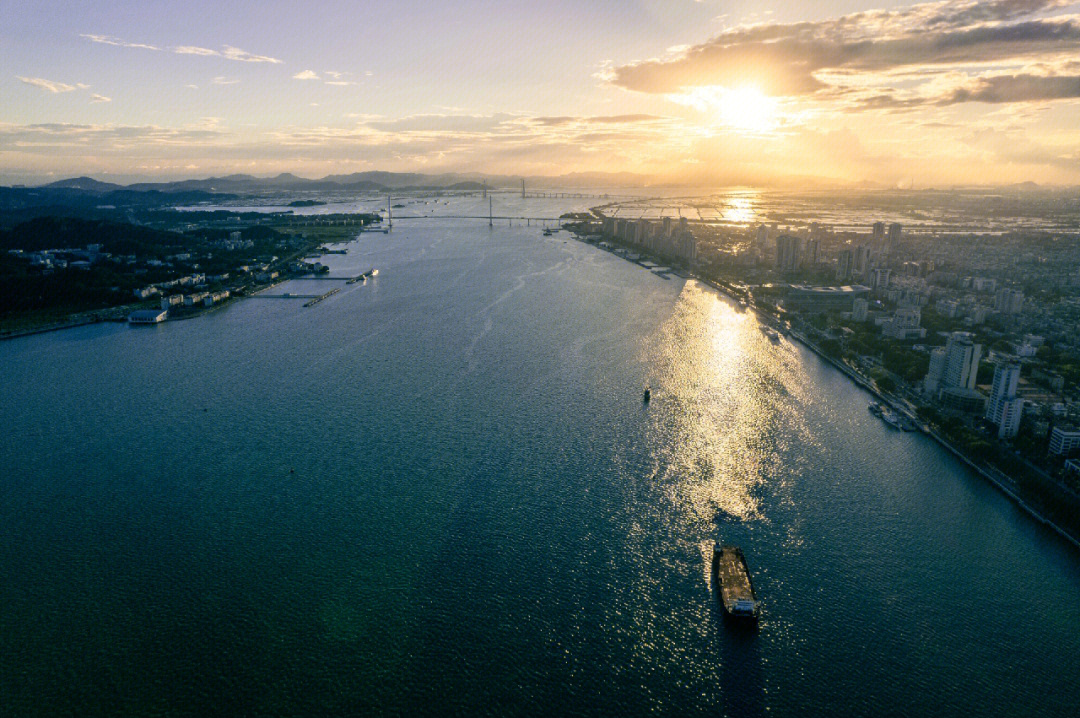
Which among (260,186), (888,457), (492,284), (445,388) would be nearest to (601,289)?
(492,284)

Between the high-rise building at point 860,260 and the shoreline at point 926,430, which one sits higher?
the high-rise building at point 860,260

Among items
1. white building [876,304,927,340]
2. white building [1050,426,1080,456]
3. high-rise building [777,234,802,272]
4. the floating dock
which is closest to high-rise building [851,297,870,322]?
white building [876,304,927,340]

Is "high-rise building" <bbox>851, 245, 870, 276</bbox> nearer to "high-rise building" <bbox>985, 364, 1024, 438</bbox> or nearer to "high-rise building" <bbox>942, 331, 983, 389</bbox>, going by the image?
"high-rise building" <bbox>942, 331, 983, 389</bbox>

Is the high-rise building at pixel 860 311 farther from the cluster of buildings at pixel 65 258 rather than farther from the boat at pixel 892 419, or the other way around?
the cluster of buildings at pixel 65 258

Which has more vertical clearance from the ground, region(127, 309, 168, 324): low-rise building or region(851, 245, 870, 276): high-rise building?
region(851, 245, 870, 276): high-rise building

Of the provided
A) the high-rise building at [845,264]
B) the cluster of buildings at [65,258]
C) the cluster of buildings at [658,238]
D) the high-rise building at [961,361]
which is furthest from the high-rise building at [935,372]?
the cluster of buildings at [65,258]

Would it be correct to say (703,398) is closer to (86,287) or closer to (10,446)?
(10,446)

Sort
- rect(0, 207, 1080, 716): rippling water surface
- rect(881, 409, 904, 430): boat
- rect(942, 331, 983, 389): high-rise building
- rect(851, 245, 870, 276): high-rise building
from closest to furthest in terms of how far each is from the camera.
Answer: rect(0, 207, 1080, 716): rippling water surface, rect(881, 409, 904, 430): boat, rect(942, 331, 983, 389): high-rise building, rect(851, 245, 870, 276): high-rise building
